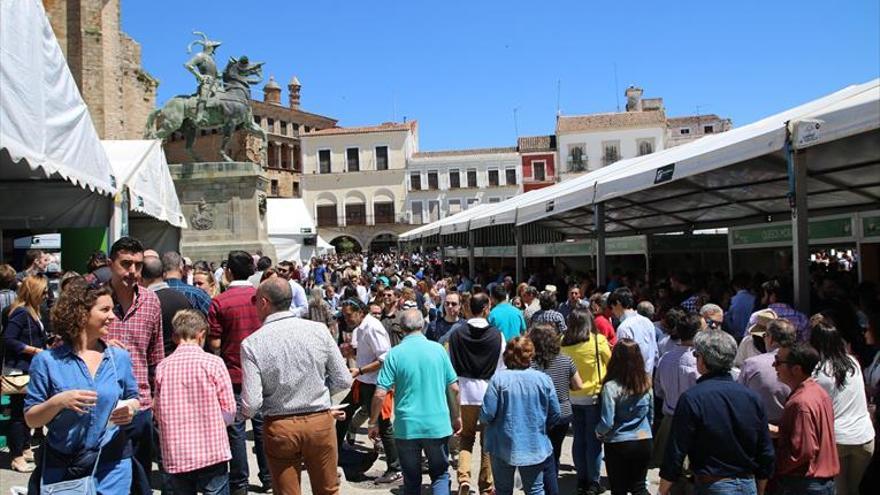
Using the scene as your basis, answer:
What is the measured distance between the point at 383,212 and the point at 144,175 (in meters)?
46.9

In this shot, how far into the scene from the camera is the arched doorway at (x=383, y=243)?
184 feet

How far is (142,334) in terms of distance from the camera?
12.6 feet

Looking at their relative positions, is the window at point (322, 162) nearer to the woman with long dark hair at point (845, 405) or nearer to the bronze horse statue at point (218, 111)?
the bronze horse statue at point (218, 111)

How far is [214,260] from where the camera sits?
725 inches

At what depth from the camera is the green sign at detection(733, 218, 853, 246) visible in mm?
8891

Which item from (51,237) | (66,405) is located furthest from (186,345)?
(51,237)

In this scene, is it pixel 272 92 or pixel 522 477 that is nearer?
pixel 522 477

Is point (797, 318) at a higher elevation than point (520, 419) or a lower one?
higher

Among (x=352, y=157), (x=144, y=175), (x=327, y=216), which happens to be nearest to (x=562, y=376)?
(x=144, y=175)

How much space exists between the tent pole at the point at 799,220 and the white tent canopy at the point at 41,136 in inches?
193

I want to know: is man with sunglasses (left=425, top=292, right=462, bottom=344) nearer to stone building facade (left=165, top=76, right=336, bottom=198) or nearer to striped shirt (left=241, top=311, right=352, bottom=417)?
striped shirt (left=241, top=311, right=352, bottom=417)

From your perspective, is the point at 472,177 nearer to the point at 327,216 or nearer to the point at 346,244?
the point at 346,244

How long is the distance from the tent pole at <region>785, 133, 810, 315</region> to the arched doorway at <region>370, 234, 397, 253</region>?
51.4 meters

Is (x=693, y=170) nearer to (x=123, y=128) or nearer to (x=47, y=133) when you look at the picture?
(x=47, y=133)
